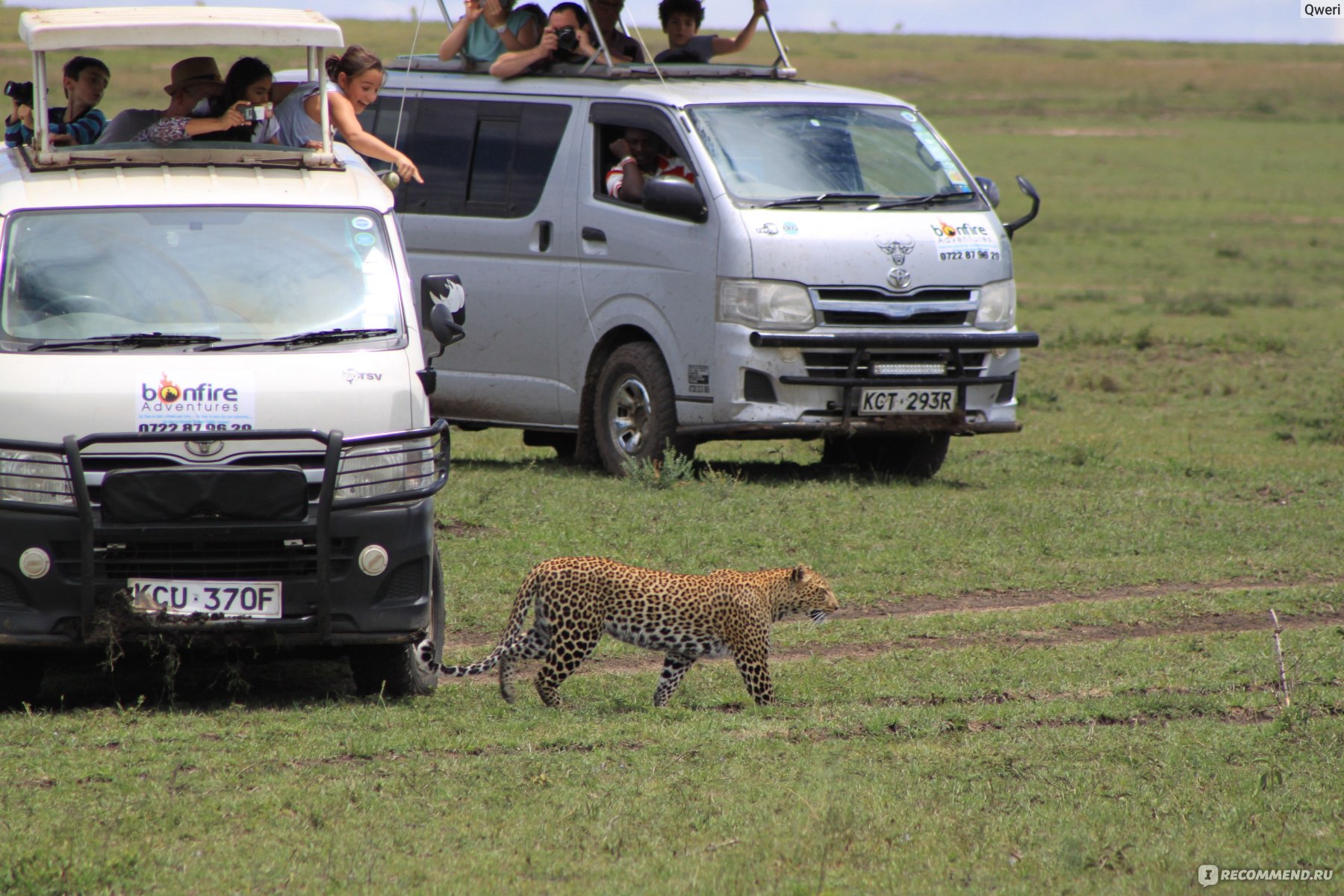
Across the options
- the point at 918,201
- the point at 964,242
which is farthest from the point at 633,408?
the point at 964,242

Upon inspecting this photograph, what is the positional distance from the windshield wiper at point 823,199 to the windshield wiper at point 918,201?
76mm

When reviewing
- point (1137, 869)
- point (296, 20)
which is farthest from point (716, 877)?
point (296, 20)

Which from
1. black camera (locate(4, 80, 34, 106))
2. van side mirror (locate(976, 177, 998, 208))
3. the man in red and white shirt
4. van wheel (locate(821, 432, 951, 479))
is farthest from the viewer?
van wheel (locate(821, 432, 951, 479))

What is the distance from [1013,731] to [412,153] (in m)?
7.01

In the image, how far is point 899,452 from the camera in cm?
1151

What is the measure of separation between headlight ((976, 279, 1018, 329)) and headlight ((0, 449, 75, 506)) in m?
6.07

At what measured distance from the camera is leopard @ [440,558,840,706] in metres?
6.34

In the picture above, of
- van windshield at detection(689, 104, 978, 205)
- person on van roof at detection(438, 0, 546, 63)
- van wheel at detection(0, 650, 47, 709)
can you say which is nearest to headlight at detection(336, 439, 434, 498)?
van wheel at detection(0, 650, 47, 709)

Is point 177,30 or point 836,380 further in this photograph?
point 836,380

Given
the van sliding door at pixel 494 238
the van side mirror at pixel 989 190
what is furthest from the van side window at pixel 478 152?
the van side mirror at pixel 989 190

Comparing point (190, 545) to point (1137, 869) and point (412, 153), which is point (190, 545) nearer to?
point (1137, 869)

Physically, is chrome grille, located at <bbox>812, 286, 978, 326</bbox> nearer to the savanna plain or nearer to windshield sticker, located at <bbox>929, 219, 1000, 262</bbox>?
windshield sticker, located at <bbox>929, 219, 1000, 262</bbox>

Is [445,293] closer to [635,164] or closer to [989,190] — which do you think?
[635,164]

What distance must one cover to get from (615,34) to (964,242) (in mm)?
3189
